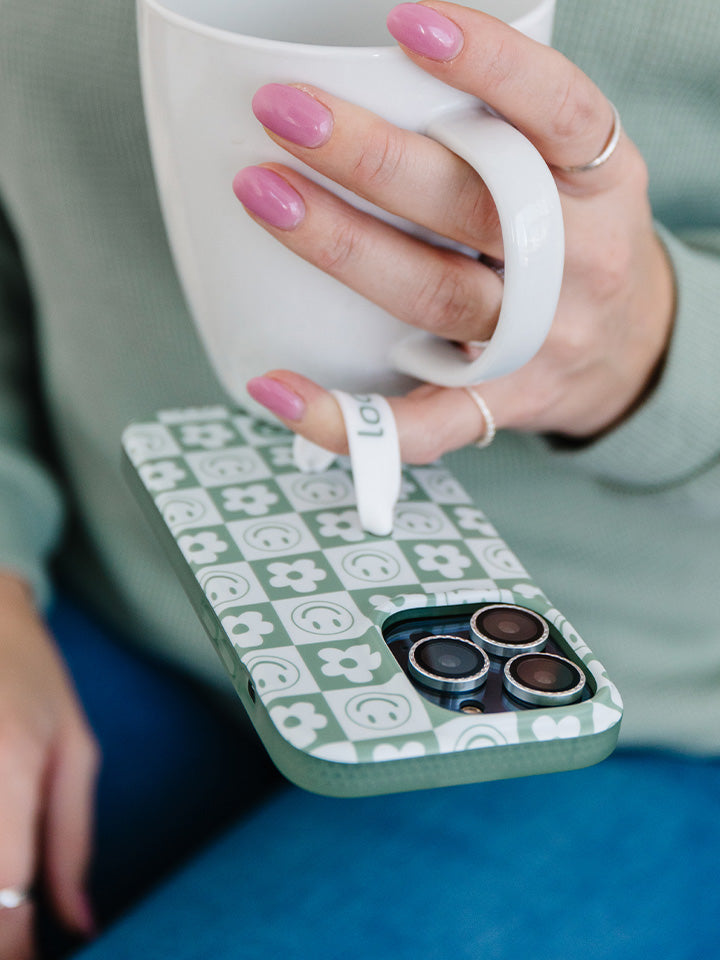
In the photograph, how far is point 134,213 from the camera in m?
0.54

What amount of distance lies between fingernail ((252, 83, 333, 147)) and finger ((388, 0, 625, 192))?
4cm

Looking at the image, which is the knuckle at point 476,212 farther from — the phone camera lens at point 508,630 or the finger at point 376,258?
the phone camera lens at point 508,630

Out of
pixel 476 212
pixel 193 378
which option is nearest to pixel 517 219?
pixel 476 212

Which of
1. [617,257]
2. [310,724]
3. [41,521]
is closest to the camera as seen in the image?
[310,724]

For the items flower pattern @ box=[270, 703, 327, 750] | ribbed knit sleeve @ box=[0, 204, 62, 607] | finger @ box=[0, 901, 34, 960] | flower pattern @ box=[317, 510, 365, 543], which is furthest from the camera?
ribbed knit sleeve @ box=[0, 204, 62, 607]

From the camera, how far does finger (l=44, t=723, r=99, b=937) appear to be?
54cm

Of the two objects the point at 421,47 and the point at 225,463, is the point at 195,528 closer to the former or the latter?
the point at 225,463

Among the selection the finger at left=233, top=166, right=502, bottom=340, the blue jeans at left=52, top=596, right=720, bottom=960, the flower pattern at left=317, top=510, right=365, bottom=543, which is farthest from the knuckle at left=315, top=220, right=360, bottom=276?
the blue jeans at left=52, top=596, right=720, bottom=960

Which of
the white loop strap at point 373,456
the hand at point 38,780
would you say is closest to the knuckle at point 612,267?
the white loop strap at point 373,456

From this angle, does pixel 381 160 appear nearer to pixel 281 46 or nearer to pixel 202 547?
pixel 281 46

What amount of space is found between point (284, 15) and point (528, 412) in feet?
0.70

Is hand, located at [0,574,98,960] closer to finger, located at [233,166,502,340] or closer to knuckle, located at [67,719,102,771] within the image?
knuckle, located at [67,719,102,771]

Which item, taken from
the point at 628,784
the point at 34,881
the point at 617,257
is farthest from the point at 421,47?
the point at 34,881

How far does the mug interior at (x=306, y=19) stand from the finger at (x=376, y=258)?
12 cm
